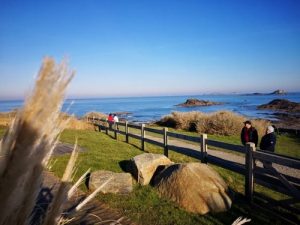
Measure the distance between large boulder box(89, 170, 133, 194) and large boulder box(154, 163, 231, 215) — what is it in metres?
0.71

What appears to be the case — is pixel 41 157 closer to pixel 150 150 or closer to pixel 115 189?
pixel 115 189

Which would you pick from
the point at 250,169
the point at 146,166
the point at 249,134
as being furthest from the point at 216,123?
the point at 250,169

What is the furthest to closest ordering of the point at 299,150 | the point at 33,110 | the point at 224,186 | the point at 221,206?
the point at 299,150 < the point at 224,186 < the point at 221,206 < the point at 33,110

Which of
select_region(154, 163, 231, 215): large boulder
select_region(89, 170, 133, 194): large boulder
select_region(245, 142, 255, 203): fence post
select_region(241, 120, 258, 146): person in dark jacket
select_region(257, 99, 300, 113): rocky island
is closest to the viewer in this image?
select_region(154, 163, 231, 215): large boulder

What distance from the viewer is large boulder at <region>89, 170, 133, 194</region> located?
7016mm

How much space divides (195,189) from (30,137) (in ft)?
19.5

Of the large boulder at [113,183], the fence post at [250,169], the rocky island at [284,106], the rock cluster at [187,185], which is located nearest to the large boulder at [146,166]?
the rock cluster at [187,185]

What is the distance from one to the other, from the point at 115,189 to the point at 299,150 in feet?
41.3

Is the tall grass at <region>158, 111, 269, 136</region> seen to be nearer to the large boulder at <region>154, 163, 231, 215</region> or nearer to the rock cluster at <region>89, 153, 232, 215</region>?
the rock cluster at <region>89, 153, 232, 215</region>

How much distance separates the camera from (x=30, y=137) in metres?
0.84

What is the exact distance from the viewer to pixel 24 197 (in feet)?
3.05

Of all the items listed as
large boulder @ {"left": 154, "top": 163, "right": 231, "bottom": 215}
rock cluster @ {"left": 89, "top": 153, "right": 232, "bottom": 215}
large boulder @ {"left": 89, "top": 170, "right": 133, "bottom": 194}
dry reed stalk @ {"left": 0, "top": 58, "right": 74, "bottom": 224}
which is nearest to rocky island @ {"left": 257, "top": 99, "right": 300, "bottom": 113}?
rock cluster @ {"left": 89, "top": 153, "right": 232, "bottom": 215}

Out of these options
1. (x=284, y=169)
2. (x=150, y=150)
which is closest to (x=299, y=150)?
(x=284, y=169)

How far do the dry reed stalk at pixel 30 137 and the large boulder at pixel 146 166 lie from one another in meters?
7.01
